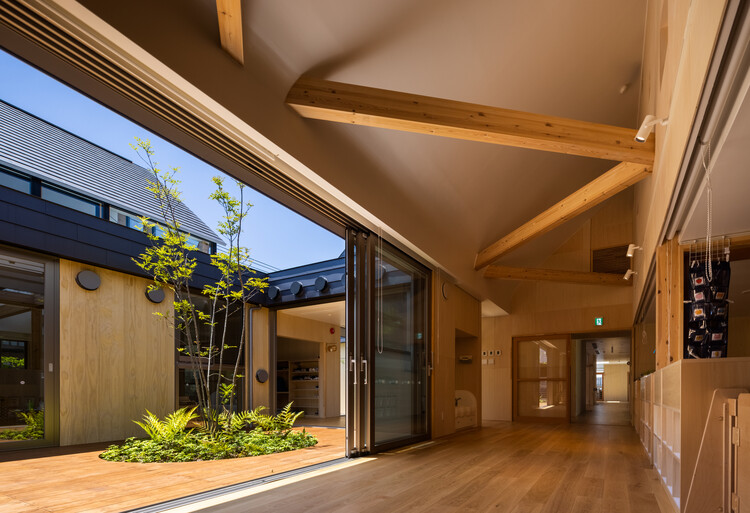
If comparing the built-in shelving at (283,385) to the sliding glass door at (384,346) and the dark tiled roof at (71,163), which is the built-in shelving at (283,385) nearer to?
the dark tiled roof at (71,163)

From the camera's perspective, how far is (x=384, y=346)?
6387 mm

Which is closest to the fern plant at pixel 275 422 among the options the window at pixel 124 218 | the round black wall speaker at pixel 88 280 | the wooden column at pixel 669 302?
the round black wall speaker at pixel 88 280

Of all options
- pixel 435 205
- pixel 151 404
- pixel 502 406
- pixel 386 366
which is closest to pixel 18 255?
pixel 151 404

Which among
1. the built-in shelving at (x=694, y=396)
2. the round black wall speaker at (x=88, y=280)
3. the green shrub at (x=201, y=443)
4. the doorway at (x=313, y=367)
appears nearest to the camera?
the built-in shelving at (x=694, y=396)

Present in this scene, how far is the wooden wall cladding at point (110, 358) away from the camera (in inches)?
274

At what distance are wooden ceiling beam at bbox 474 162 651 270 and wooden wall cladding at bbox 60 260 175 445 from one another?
211 inches

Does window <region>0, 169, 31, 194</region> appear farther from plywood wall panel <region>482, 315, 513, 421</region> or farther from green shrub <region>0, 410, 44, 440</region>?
plywood wall panel <region>482, 315, 513, 421</region>

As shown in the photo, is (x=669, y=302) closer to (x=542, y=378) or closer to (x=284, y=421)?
(x=284, y=421)

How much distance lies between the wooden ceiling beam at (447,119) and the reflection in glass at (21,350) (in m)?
4.74

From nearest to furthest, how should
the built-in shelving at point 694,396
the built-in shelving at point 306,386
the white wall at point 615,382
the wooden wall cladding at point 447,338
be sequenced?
the built-in shelving at point 694,396 → the wooden wall cladding at point 447,338 → the built-in shelving at point 306,386 → the white wall at point 615,382

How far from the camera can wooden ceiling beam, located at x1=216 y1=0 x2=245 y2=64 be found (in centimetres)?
292

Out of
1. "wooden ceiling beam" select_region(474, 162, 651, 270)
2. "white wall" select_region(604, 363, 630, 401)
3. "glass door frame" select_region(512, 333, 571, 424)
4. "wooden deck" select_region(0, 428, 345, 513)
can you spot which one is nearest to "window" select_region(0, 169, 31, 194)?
"wooden deck" select_region(0, 428, 345, 513)

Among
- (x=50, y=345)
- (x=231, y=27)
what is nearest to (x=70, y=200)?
(x=50, y=345)

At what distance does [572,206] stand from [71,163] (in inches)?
282
